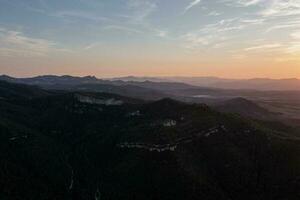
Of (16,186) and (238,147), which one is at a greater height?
(238,147)

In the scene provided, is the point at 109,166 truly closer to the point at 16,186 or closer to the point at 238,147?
the point at 16,186

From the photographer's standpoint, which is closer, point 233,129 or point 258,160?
point 258,160

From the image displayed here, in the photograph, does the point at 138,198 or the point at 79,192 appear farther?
the point at 79,192

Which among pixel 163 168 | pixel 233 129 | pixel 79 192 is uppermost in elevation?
pixel 233 129

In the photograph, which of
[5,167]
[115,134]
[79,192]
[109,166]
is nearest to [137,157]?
[109,166]

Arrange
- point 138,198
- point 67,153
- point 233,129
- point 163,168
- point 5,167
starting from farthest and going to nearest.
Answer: point 67,153 < point 233,129 < point 5,167 < point 163,168 < point 138,198

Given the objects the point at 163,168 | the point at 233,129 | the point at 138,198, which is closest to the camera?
the point at 138,198

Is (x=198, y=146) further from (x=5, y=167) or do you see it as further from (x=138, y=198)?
(x=5, y=167)

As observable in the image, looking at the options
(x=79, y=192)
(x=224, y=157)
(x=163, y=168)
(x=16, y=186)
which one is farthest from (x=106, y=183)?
(x=224, y=157)

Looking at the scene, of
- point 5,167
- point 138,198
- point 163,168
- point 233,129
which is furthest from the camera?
point 233,129
